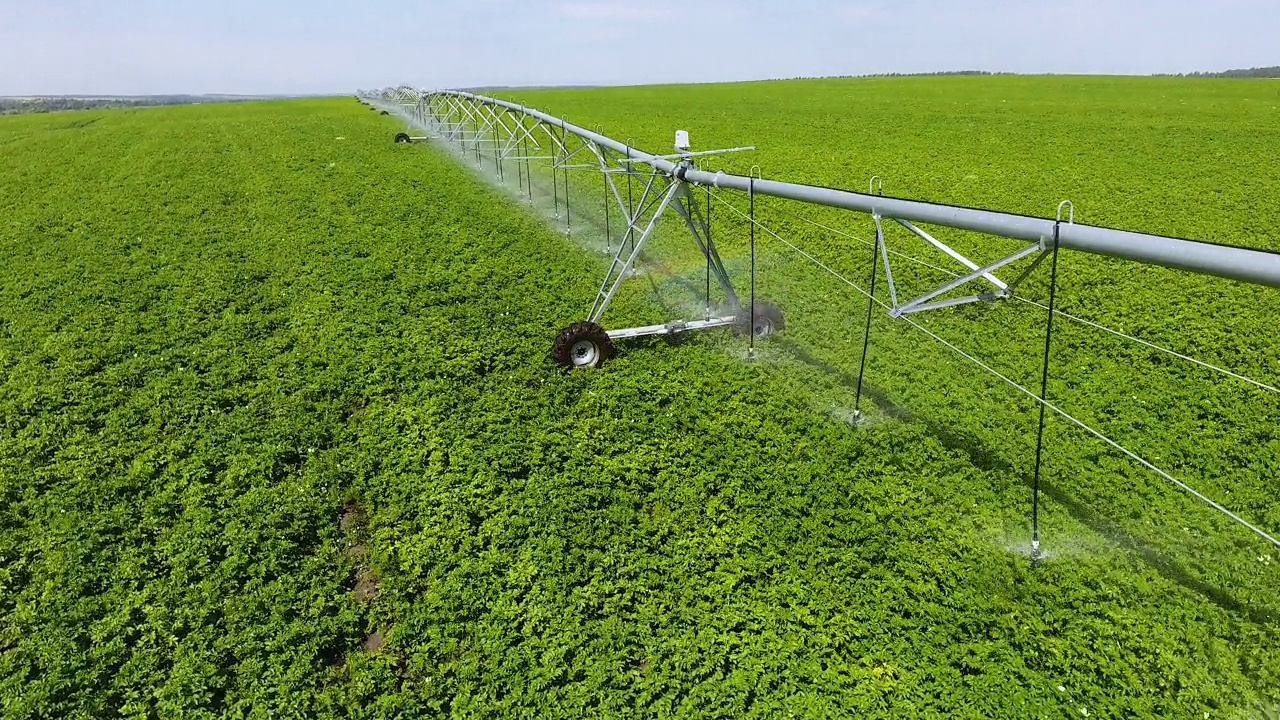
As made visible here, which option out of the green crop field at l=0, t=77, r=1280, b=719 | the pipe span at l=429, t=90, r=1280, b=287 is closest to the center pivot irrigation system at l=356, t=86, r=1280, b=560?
the pipe span at l=429, t=90, r=1280, b=287

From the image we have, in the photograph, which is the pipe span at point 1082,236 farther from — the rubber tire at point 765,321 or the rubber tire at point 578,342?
the rubber tire at point 578,342

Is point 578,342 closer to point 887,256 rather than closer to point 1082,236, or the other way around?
point 887,256

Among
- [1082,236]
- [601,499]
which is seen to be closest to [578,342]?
[601,499]

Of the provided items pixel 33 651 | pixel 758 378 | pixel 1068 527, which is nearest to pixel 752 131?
pixel 758 378

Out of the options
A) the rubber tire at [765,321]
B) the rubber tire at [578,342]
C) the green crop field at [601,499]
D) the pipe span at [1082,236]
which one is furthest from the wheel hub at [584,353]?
the pipe span at [1082,236]

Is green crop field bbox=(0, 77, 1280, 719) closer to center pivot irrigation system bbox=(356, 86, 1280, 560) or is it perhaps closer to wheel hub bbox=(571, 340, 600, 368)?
wheel hub bbox=(571, 340, 600, 368)
